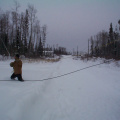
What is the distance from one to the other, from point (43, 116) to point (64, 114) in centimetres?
54

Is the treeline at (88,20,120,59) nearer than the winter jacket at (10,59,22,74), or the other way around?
the winter jacket at (10,59,22,74)

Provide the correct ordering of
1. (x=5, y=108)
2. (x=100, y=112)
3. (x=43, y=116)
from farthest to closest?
(x=100, y=112) < (x=43, y=116) < (x=5, y=108)

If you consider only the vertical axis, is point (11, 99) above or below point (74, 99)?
above

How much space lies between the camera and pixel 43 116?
1.84m

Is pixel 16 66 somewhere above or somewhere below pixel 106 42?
below

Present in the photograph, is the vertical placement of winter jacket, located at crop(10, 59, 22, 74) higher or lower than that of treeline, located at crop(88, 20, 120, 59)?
lower

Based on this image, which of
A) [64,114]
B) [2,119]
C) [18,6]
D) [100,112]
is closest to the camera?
[2,119]

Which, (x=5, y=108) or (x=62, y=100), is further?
(x=62, y=100)

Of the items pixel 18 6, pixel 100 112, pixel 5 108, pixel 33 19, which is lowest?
pixel 100 112

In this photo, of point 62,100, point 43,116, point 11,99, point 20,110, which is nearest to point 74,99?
point 62,100

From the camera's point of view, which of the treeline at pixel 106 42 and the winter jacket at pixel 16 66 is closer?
the winter jacket at pixel 16 66

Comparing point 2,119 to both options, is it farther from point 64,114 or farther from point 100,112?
point 100,112

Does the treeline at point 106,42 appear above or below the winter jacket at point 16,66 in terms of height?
above

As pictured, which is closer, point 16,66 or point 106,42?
point 16,66
